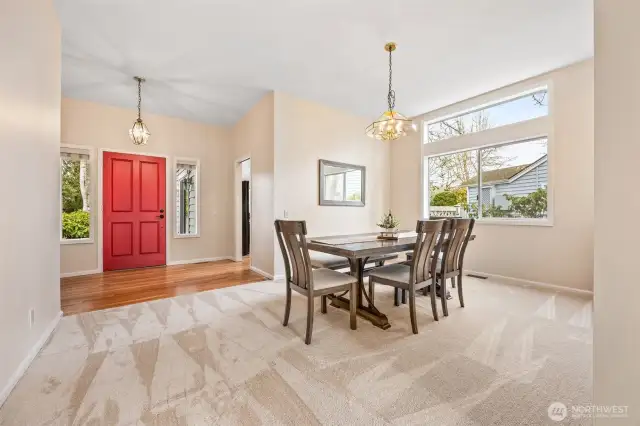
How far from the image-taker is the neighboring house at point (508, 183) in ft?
12.7

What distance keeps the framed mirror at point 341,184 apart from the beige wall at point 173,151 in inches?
91.1

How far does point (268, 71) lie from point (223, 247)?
12.3ft

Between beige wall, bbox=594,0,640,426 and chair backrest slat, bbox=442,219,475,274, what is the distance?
1711 millimetres

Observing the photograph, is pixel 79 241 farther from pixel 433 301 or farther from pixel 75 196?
pixel 433 301

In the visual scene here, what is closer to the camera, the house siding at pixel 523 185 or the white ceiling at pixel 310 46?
the white ceiling at pixel 310 46

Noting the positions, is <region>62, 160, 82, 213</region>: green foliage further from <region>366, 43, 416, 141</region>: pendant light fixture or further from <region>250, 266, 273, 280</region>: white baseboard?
<region>366, 43, 416, 141</region>: pendant light fixture

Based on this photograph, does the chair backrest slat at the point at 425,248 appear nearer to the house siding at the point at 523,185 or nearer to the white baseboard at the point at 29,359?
the house siding at the point at 523,185

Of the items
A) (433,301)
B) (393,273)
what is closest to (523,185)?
(433,301)

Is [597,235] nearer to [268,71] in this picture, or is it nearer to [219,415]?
[219,415]

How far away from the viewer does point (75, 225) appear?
4477 millimetres

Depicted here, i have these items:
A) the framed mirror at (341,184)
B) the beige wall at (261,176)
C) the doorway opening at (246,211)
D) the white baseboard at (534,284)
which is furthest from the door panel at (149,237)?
the white baseboard at (534,284)

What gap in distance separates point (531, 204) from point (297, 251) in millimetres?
3670

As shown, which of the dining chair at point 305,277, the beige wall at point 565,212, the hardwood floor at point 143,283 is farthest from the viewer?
the beige wall at point 565,212

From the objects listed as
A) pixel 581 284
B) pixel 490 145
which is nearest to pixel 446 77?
pixel 490 145
